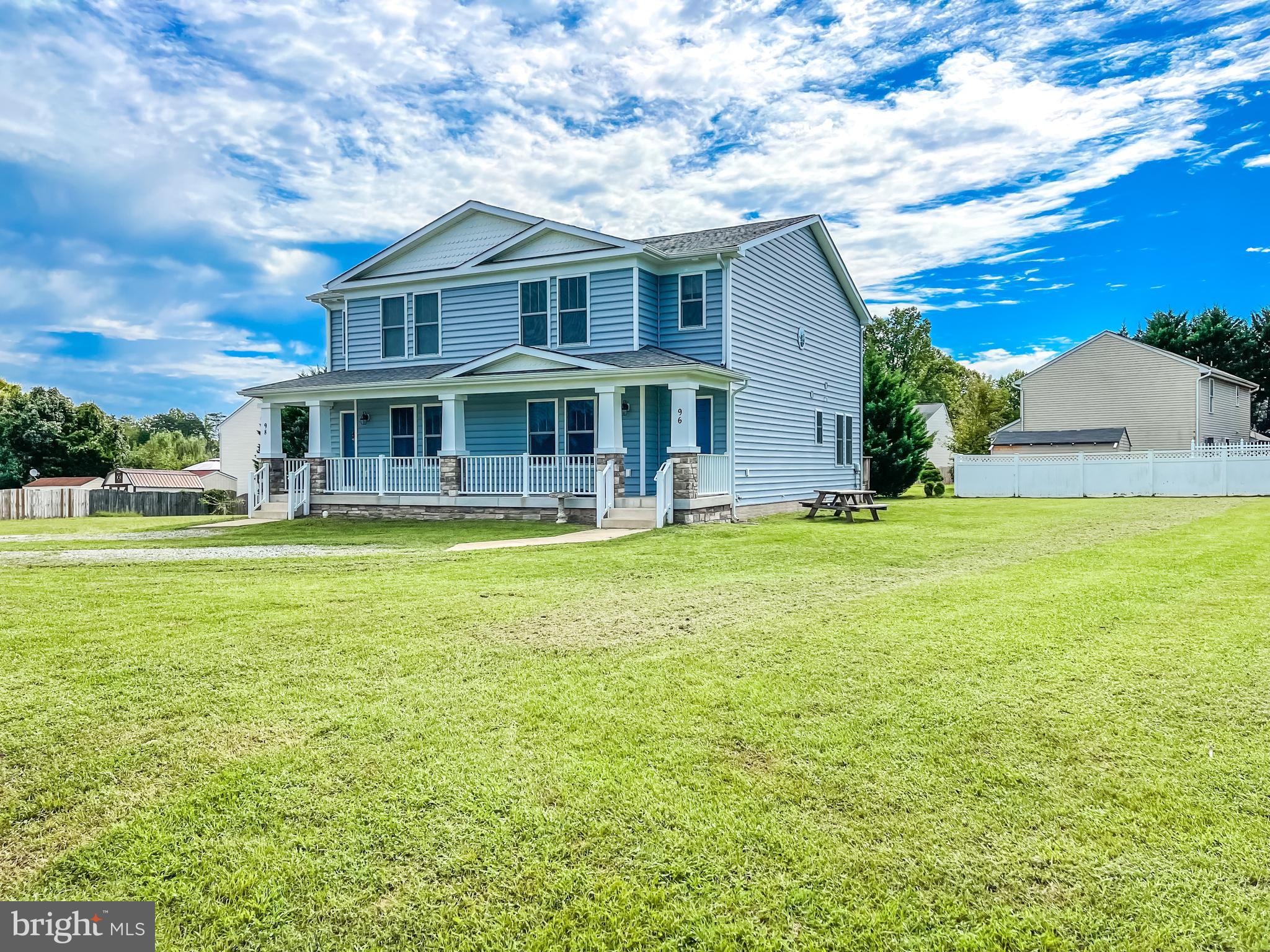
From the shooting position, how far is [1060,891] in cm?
273

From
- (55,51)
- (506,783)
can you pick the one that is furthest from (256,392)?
(506,783)

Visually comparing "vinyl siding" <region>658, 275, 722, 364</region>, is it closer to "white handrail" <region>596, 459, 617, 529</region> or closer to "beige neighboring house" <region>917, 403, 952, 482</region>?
"white handrail" <region>596, 459, 617, 529</region>

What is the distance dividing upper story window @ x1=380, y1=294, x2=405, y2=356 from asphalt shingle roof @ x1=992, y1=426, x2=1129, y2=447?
2805cm

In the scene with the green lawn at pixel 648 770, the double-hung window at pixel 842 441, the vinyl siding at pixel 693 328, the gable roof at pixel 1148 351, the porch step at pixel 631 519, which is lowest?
the green lawn at pixel 648 770

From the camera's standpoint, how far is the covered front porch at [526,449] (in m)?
15.7

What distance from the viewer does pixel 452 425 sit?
57.1ft

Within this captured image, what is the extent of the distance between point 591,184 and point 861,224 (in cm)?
1145

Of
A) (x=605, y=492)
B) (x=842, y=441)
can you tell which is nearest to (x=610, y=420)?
(x=605, y=492)

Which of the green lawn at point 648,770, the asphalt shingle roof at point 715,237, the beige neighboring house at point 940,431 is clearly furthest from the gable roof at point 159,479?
the beige neighboring house at point 940,431

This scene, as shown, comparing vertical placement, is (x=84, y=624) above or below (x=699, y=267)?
below

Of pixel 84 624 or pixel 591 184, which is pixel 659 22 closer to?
pixel 591 184

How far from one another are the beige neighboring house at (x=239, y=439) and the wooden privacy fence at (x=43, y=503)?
81.4 feet

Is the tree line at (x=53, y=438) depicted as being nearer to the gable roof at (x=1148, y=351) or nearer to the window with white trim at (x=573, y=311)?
the window with white trim at (x=573, y=311)

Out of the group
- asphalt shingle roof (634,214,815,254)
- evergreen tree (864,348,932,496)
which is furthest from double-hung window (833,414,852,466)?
asphalt shingle roof (634,214,815,254)
